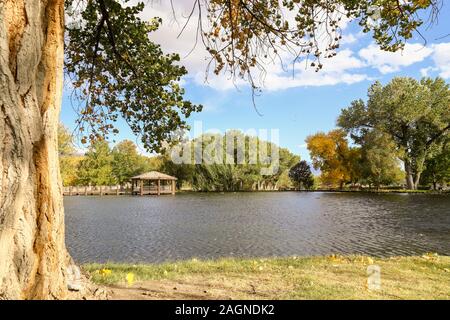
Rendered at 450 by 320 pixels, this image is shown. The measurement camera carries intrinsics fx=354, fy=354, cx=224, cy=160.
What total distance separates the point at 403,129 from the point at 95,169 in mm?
45030

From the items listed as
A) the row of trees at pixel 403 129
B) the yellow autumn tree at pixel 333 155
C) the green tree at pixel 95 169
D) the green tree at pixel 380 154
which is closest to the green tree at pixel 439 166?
the row of trees at pixel 403 129

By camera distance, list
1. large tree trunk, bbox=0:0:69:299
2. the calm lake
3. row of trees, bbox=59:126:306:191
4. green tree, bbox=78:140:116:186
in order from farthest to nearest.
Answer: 1. green tree, bbox=78:140:116:186
2. row of trees, bbox=59:126:306:191
3. the calm lake
4. large tree trunk, bbox=0:0:69:299

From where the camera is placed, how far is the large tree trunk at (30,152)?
2.75 metres

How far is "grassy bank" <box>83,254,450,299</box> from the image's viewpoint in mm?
4262

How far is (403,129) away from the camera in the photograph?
45969mm

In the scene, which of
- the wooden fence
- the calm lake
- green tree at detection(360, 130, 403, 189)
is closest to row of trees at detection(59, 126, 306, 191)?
the wooden fence

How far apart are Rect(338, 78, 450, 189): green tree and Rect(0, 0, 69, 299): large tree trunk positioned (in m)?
46.1

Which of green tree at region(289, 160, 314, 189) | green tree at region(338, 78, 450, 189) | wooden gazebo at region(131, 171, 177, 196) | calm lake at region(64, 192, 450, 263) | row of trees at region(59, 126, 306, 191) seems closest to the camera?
calm lake at region(64, 192, 450, 263)

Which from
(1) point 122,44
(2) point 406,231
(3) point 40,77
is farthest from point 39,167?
(2) point 406,231

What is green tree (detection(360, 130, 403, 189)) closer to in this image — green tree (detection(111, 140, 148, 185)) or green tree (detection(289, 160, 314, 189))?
green tree (detection(289, 160, 314, 189))

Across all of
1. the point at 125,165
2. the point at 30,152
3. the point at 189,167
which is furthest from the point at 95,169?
the point at 30,152

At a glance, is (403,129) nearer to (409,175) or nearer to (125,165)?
(409,175)
